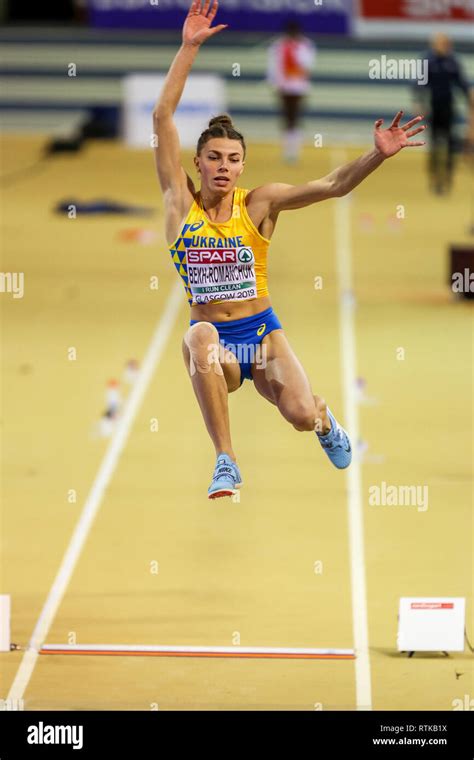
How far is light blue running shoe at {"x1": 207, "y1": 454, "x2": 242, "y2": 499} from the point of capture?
25.3 ft

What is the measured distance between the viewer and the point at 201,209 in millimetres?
7781

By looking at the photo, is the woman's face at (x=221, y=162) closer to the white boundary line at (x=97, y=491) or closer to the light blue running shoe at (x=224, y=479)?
the light blue running shoe at (x=224, y=479)

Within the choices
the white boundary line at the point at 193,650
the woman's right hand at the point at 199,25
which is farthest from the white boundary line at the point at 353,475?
the woman's right hand at the point at 199,25

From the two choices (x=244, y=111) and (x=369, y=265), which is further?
(x=244, y=111)

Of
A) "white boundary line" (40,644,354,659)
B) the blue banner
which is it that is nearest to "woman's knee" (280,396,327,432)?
"white boundary line" (40,644,354,659)

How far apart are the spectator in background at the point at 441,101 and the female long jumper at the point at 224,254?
15.4m

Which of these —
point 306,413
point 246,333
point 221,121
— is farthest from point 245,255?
point 306,413

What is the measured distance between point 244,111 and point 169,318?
11.2 m

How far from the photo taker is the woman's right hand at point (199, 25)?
303 inches

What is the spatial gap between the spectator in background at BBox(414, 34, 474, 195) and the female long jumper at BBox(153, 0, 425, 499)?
50.5 feet

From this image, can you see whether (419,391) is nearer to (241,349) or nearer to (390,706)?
(390,706)

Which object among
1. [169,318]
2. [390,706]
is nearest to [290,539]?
[390,706]

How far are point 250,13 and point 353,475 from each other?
56.8ft
